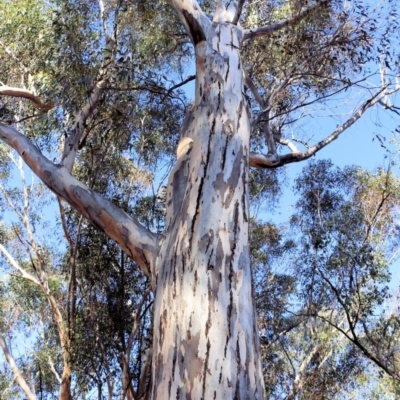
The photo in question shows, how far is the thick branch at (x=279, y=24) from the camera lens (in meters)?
3.92

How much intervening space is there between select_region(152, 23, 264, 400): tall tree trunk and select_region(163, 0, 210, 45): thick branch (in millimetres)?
464

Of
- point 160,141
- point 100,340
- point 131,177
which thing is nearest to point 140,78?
point 160,141

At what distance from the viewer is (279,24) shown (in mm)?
4242

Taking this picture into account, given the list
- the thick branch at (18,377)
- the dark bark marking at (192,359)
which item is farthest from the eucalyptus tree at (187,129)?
the thick branch at (18,377)

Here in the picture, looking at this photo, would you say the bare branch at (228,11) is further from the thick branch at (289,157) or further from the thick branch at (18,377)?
the thick branch at (18,377)

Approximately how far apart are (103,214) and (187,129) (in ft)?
2.35

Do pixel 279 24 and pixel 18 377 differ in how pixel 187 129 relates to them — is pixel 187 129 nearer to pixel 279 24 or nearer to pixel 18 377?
pixel 279 24

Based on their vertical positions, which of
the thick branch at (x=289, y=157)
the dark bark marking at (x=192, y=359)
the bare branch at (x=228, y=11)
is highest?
the bare branch at (x=228, y=11)

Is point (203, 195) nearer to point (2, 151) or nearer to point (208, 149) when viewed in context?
point (208, 149)

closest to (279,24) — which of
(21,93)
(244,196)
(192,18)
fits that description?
(192,18)

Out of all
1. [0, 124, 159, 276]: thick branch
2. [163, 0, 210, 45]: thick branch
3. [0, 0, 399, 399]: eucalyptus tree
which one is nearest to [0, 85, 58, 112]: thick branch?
[0, 0, 399, 399]: eucalyptus tree

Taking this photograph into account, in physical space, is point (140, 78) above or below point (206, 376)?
above

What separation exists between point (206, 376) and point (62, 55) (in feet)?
14.0

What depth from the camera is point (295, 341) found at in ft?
25.2
